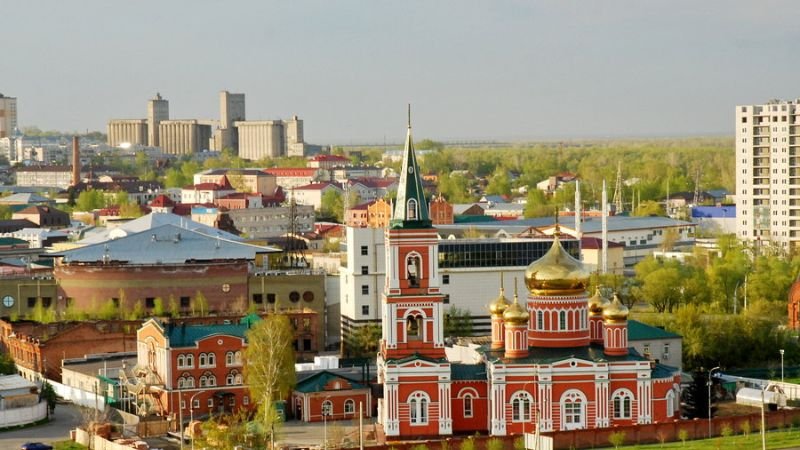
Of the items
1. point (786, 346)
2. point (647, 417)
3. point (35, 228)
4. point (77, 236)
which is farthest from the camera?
point (35, 228)

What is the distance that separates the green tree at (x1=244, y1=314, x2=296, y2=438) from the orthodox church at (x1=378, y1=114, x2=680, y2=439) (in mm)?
3378

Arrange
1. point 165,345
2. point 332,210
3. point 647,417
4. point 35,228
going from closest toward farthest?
point 647,417 < point 165,345 < point 35,228 < point 332,210

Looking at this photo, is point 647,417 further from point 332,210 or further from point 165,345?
point 332,210

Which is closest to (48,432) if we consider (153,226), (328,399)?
(328,399)

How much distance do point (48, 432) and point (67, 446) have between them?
266 cm

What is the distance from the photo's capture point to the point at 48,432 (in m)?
45.5

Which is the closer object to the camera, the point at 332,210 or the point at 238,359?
the point at 238,359

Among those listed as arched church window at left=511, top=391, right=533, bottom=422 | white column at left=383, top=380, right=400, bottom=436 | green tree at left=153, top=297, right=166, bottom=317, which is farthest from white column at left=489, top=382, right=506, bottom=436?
green tree at left=153, top=297, right=166, bottom=317

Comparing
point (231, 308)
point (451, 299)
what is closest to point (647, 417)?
point (451, 299)

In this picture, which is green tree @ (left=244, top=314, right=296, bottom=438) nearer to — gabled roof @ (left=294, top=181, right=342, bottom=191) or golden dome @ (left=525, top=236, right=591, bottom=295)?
golden dome @ (left=525, top=236, right=591, bottom=295)

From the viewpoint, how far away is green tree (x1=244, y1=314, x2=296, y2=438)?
45.5 meters

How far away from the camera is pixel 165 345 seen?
47.2 meters

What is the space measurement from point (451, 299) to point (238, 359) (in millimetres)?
14101

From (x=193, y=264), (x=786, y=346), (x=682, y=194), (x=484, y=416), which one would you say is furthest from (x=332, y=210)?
(x=484, y=416)
